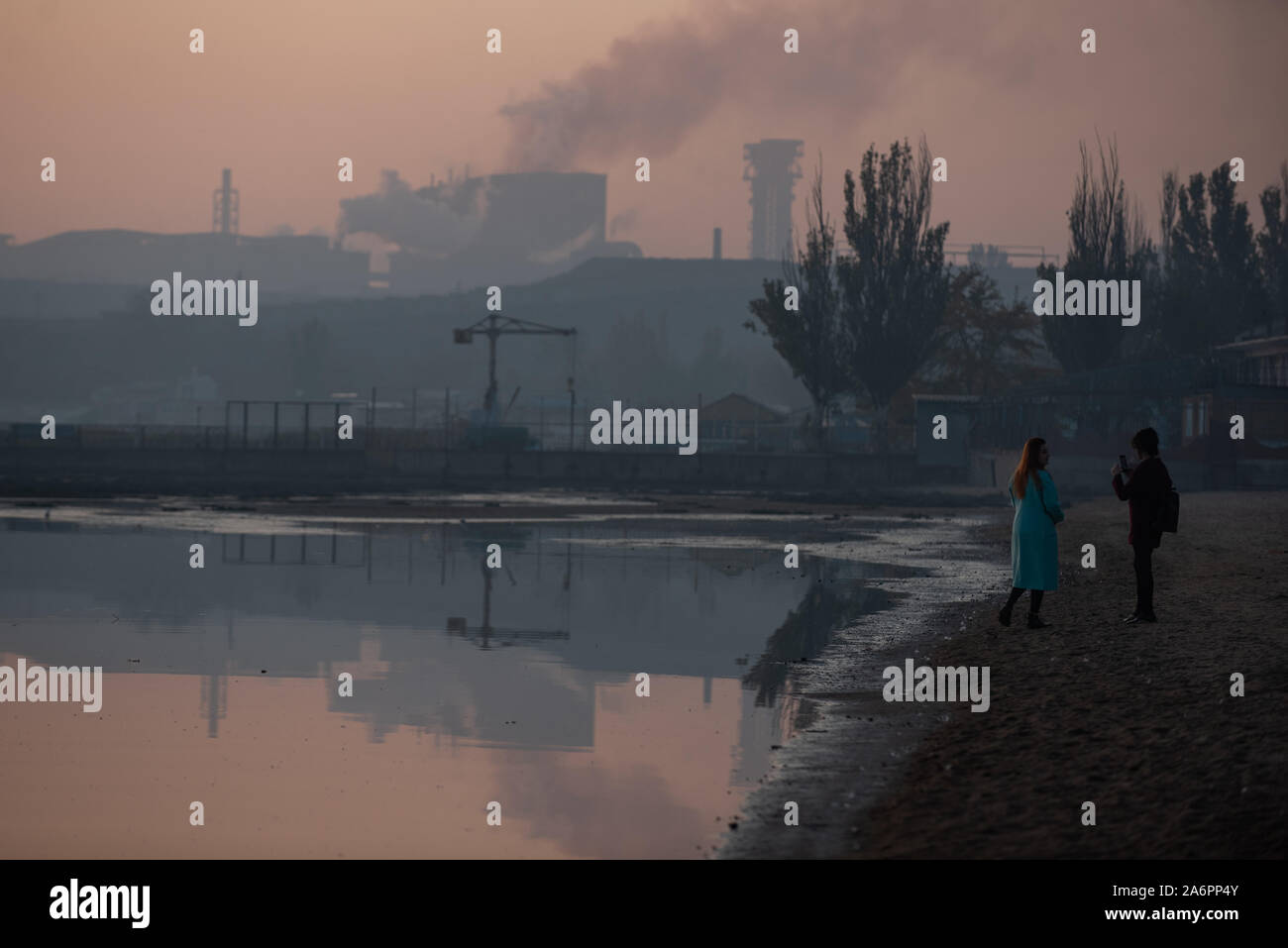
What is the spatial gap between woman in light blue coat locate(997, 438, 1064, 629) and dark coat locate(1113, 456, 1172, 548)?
66 centimetres

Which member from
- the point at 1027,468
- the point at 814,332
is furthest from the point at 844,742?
the point at 814,332

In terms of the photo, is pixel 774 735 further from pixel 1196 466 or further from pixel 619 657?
pixel 1196 466

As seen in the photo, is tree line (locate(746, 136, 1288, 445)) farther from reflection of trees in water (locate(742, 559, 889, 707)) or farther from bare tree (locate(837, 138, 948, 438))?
reflection of trees in water (locate(742, 559, 889, 707))

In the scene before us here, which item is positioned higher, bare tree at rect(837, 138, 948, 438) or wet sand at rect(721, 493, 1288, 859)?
bare tree at rect(837, 138, 948, 438)

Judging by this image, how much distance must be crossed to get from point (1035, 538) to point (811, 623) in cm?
365

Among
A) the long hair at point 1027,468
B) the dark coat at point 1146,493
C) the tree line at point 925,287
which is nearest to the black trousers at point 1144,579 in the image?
the dark coat at point 1146,493

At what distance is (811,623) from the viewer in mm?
16906

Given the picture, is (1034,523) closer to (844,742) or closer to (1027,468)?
(1027,468)

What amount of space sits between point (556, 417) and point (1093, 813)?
5360 inches

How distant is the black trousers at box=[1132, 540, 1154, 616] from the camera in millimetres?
13992

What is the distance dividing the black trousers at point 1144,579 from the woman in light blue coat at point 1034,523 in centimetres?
78

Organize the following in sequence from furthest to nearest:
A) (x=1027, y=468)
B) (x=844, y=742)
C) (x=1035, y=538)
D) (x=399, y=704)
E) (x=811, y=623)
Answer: (x=811, y=623), (x=1035, y=538), (x=1027, y=468), (x=399, y=704), (x=844, y=742)

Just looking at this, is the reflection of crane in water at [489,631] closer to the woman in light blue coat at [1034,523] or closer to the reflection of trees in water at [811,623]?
the reflection of trees in water at [811,623]

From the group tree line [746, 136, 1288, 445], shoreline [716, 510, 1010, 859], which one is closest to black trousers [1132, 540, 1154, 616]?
shoreline [716, 510, 1010, 859]
